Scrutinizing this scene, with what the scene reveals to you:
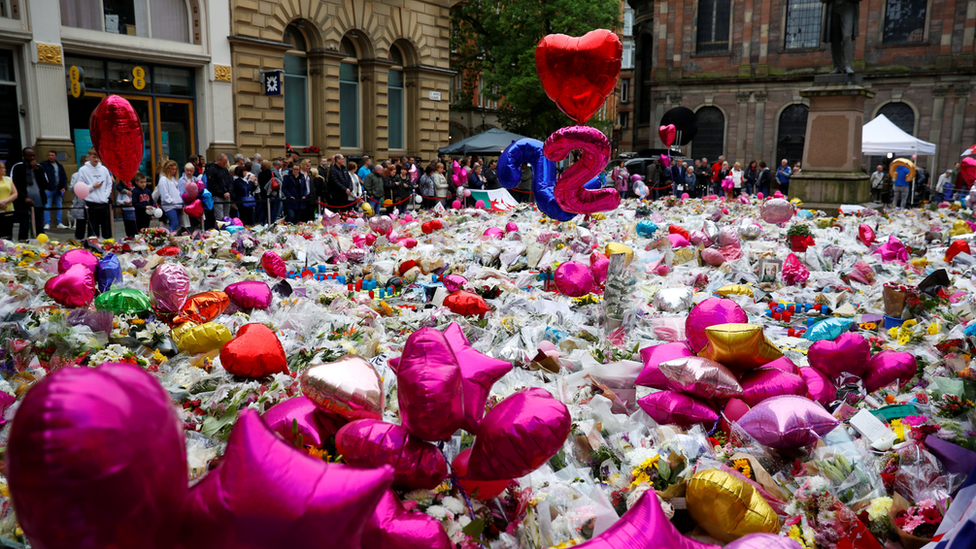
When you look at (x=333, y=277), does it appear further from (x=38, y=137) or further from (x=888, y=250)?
(x=38, y=137)

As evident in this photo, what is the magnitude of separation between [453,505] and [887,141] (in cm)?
2285

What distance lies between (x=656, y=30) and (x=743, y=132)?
6.77 metres

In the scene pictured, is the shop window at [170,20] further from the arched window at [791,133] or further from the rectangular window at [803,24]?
the rectangular window at [803,24]

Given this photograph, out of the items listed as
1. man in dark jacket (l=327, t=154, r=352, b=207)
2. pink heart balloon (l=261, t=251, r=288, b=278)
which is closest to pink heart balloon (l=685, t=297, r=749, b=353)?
pink heart balloon (l=261, t=251, r=288, b=278)

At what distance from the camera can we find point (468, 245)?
25.7 feet

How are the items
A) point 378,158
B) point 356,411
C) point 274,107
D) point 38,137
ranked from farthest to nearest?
point 378,158 → point 274,107 → point 38,137 → point 356,411

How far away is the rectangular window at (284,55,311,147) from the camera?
18453 millimetres

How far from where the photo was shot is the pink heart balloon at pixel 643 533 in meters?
1.66

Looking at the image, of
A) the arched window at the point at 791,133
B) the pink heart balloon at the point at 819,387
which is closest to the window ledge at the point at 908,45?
the arched window at the point at 791,133

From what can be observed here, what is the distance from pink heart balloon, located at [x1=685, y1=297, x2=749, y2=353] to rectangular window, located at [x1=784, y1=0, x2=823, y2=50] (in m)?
33.7

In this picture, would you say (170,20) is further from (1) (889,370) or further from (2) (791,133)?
(2) (791,133)

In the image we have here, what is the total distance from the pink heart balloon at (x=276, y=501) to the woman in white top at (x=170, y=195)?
952cm

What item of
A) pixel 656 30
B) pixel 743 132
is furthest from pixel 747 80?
pixel 656 30

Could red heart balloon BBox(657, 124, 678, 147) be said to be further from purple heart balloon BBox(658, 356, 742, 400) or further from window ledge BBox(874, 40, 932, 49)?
window ledge BBox(874, 40, 932, 49)
